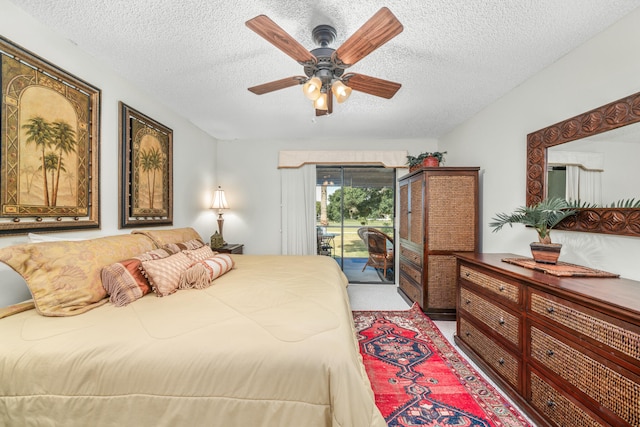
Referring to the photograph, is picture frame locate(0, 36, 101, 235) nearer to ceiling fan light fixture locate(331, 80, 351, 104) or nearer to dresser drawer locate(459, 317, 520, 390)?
ceiling fan light fixture locate(331, 80, 351, 104)

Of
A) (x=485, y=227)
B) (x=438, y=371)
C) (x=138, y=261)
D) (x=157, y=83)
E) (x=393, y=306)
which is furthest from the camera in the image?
(x=393, y=306)

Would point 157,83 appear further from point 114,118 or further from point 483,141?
point 483,141

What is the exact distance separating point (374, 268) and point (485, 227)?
222 centimetres

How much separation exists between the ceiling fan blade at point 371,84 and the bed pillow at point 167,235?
6.93ft

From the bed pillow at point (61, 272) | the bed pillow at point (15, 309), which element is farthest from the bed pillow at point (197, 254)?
the bed pillow at point (15, 309)

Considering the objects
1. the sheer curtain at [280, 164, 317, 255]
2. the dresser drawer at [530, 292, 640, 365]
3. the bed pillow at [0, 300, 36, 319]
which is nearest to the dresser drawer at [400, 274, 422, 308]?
the sheer curtain at [280, 164, 317, 255]

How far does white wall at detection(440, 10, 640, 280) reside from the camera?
165 centimetres

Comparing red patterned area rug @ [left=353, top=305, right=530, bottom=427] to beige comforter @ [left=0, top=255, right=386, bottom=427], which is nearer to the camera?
beige comforter @ [left=0, top=255, right=386, bottom=427]

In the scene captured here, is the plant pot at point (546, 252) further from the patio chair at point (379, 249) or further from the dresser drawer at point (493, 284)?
the patio chair at point (379, 249)

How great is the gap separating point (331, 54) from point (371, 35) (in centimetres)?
37

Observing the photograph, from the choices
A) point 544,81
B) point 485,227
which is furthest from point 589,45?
point 485,227

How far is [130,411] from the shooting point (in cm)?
103

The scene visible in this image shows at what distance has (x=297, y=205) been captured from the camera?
14.5 ft

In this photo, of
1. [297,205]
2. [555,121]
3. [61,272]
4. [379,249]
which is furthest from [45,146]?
[379,249]
